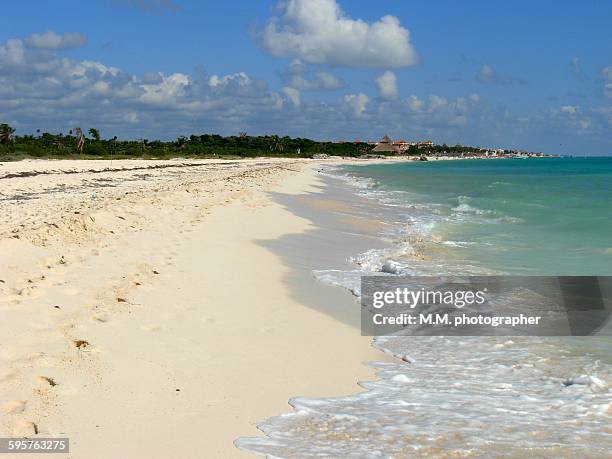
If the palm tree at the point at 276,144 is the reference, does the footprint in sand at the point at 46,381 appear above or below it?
below

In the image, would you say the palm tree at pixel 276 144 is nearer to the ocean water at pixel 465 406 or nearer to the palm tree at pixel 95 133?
the palm tree at pixel 95 133

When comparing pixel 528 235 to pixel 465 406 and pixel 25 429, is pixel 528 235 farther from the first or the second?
pixel 25 429

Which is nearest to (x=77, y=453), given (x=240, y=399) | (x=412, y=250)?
(x=240, y=399)

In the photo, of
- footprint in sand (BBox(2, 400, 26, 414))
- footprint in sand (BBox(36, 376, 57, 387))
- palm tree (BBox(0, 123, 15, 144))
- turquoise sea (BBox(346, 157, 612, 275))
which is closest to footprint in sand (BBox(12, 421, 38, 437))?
footprint in sand (BBox(2, 400, 26, 414))

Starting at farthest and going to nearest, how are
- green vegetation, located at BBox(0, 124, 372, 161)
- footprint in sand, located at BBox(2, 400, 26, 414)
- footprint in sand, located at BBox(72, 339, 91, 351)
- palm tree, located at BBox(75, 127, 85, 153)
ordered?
palm tree, located at BBox(75, 127, 85, 153)
green vegetation, located at BBox(0, 124, 372, 161)
footprint in sand, located at BBox(72, 339, 91, 351)
footprint in sand, located at BBox(2, 400, 26, 414)

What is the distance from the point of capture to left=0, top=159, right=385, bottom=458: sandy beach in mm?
3785

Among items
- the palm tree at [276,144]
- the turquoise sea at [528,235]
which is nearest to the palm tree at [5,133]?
the turquoise sea at [528,235]

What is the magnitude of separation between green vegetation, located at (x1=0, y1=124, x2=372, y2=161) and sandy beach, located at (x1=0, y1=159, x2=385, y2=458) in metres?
45.5

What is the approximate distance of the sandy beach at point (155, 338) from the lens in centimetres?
379

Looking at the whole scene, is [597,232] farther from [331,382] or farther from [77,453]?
[77,453]

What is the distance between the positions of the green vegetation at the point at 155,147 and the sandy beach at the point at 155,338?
45.5m

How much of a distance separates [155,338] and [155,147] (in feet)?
303

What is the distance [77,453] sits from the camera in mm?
3381

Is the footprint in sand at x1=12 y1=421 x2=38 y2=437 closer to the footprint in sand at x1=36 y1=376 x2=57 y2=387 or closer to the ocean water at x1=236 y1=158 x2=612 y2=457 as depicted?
the footprint in sand at x1=36 y1=376 x2=57 y2=387
